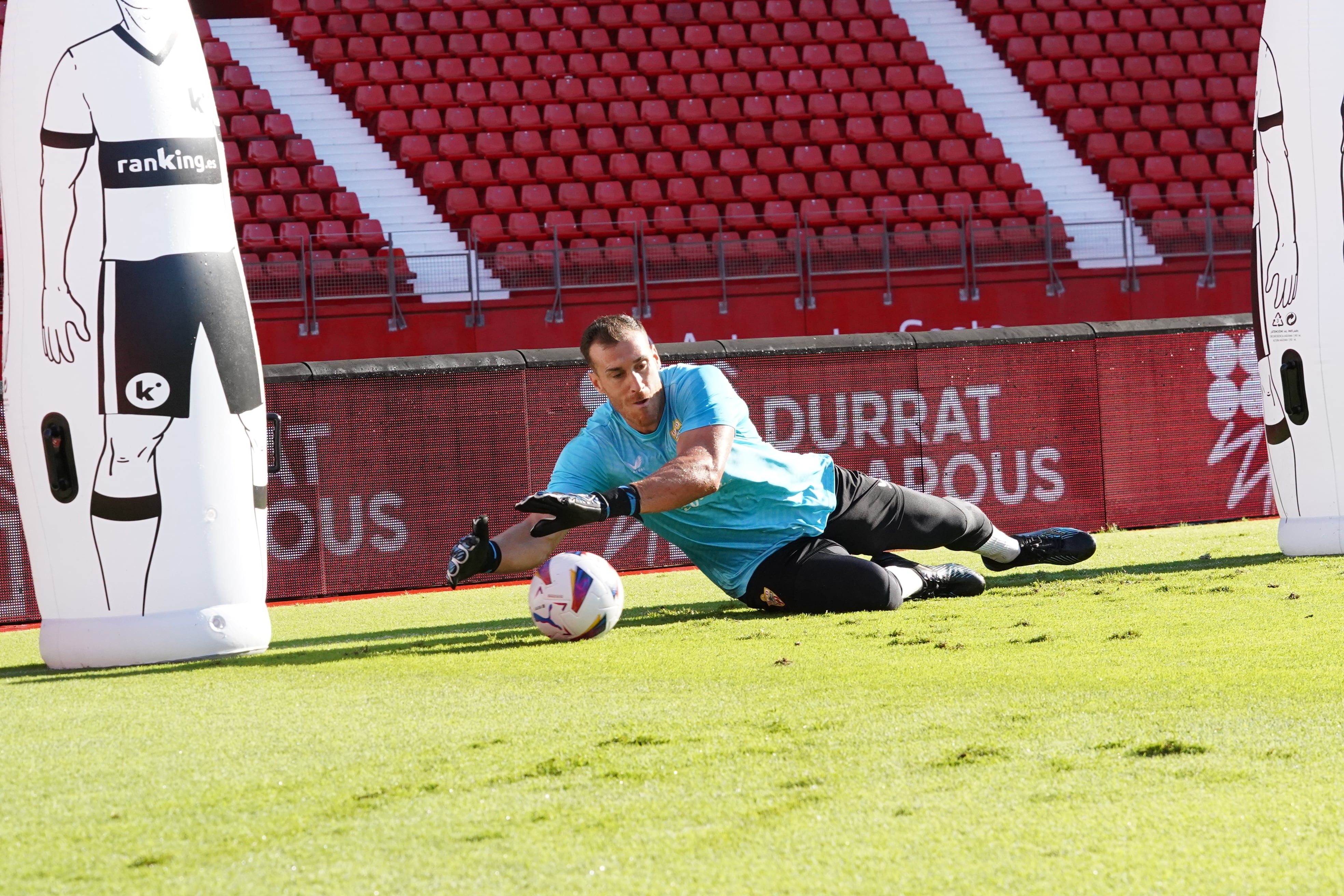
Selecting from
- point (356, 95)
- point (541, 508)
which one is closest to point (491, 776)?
point (541, 508)

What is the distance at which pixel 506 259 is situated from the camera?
14.9m

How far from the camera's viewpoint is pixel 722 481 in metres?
5.85

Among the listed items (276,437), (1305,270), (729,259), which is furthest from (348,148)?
(1305,270)

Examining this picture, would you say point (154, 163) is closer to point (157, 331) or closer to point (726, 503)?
point (157, 331)

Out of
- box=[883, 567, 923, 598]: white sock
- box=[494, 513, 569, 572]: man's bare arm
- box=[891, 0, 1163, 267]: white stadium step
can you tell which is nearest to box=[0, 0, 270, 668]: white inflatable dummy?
box=[494, 513, 569, 572]: man's bare arm

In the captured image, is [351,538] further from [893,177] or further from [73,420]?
[893,177]

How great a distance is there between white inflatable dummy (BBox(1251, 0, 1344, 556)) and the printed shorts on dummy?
5007 mm

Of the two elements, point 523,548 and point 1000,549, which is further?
point 1000,549

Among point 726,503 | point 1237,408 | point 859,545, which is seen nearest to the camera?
point 726,503

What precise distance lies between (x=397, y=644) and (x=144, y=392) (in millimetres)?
1353

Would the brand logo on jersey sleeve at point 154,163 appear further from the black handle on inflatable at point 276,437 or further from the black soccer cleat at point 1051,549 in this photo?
the black soccer cleat at point 1051,549

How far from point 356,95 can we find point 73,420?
1371 cm

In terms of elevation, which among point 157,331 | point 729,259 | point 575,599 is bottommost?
point 575,599

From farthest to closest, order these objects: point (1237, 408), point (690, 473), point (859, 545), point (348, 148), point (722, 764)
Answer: point (348, 148), point (1237, 408), point (859, 545), point (690, 473), point (722, 764)
